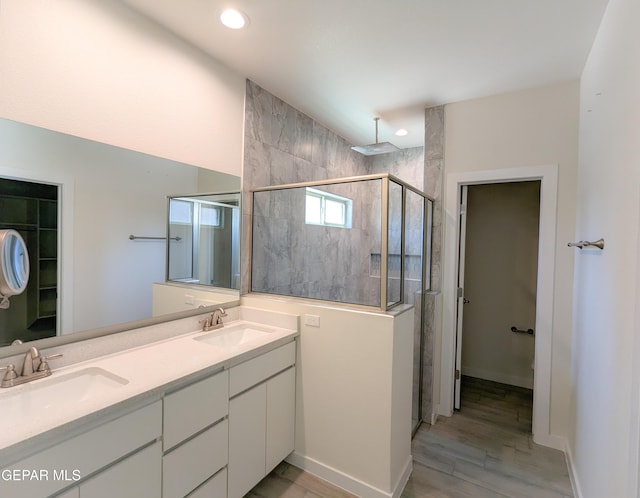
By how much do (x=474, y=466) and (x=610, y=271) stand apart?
160cm

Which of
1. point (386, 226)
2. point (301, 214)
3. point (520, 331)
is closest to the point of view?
point (386, 226)

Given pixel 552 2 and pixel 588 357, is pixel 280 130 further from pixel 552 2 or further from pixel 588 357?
pixel 588 357

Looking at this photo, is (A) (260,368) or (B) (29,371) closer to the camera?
(B) (29,371)

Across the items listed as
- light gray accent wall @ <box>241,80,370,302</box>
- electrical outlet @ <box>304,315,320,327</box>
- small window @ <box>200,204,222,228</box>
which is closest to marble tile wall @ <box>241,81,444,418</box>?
light gray accent wall @ <box>241,80,370,302</box>

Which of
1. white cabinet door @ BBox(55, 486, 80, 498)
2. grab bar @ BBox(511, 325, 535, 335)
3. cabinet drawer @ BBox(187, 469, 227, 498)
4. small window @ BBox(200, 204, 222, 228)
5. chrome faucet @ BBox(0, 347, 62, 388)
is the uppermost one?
small window @ BBox(200, 204, 222, 228)

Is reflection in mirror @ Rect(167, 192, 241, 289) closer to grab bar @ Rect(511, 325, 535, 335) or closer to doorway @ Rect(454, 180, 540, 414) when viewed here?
doorway @ Rect(454, 180, 540, 414)

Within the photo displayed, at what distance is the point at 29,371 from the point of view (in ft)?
4.32

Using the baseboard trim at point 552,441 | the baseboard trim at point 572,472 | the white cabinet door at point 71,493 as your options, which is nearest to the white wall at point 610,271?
the baseboard trim at point 572,472

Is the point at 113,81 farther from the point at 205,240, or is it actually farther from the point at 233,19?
the point at 205,240

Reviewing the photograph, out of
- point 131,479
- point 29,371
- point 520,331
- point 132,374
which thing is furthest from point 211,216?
point 520,331

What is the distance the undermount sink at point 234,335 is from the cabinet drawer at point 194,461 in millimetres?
543

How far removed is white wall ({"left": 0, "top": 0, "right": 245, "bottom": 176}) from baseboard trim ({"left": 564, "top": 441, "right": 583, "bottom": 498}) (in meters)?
3.02

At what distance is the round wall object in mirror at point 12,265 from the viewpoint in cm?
129

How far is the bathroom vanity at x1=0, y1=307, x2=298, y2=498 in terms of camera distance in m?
1.02
